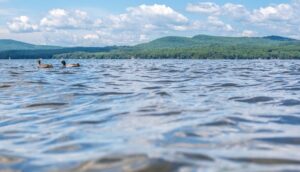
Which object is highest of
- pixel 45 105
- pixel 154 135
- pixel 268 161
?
pixel 268 161

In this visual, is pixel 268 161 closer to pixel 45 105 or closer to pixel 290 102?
pixel 290 102

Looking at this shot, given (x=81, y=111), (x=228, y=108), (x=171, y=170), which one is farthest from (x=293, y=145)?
(x=81, y=111)

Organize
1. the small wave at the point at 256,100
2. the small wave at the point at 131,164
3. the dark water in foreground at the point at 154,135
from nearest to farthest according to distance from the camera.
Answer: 1. the small wave at the point at 131,164
2. the dark water in foreground at the point at 154,135
3. the small wave at the point at 256,100

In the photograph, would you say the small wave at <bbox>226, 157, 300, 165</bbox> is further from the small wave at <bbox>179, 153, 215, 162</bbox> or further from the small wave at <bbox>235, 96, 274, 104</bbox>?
the small wave at <bbox>235, 96, 274, 104</bbox>

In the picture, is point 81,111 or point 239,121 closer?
point 239,121

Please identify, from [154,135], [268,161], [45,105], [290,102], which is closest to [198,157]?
[268,161]

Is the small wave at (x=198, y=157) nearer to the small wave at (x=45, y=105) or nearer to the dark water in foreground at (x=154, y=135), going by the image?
the dark water in foreground at (x=154, y=135)

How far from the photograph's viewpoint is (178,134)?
812 centimetres

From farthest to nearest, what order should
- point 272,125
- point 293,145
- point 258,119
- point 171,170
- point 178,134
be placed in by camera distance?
point 258,119
point 272,125
point 178,134
point 293,145
point 171,170

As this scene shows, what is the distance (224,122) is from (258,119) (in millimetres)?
1025

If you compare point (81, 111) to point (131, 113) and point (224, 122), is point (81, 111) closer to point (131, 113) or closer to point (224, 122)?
point (131, 113)

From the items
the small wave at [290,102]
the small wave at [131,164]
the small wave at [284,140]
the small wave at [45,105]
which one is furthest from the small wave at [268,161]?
the small wave at [45,105]

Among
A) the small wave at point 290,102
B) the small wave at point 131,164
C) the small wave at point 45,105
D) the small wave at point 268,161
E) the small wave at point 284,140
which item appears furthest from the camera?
the small wave at point 45,105

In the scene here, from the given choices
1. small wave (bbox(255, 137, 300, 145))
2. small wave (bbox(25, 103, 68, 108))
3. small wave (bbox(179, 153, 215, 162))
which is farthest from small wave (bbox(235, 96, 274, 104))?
small wave (bbox(179, 153, 215, 162))
